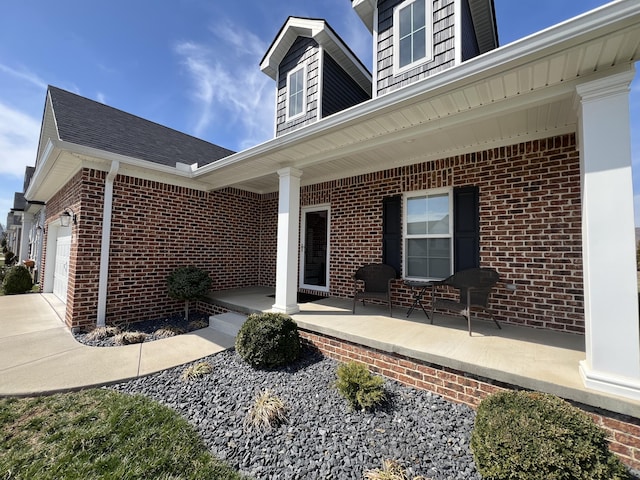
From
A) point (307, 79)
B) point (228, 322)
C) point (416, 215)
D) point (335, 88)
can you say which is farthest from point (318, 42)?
point (228, 322)

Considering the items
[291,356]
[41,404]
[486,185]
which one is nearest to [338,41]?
[486,185]

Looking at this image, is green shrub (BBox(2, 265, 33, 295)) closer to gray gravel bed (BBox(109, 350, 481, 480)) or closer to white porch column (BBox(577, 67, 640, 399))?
gray gravel bed (BBox(109, 350, 481, 480))

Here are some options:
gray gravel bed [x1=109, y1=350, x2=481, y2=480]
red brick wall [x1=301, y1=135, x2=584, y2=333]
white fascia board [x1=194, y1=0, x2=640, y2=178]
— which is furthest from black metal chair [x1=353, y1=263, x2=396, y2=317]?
white fascia board [x1=194, y1=0, x2=640, y2=178]

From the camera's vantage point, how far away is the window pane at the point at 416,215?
4.86m

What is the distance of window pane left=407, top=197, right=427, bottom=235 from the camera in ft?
15.9

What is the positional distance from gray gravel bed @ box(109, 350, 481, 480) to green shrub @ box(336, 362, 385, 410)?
9 cm

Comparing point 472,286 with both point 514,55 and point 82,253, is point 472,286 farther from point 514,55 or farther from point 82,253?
point 82,253

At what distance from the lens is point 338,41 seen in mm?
6102

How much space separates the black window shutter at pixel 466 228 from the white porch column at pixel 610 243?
2096mm

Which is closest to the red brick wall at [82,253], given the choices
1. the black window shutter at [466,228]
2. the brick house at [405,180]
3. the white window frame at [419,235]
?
the brick house at [405,180]

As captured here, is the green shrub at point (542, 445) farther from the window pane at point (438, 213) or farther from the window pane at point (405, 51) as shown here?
the window pane at point (405, 51)

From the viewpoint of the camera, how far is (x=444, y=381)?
274 cm

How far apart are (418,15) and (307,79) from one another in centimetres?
250

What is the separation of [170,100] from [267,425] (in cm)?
872
